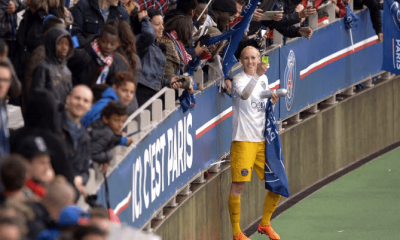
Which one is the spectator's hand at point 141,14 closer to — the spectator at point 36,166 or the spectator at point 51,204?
the spectator at point 36,166

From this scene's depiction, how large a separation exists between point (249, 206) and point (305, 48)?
2.80m

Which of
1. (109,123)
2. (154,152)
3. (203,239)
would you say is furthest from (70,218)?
(203,239)

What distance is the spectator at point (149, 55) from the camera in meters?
9.27

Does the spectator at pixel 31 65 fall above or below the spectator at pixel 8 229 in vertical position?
below

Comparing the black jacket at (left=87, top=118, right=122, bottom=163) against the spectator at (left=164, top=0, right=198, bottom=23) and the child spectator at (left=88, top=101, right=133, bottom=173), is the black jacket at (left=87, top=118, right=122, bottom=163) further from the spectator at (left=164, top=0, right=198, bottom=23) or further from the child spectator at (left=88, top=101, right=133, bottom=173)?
the spectator at (left=164, top=0, right=198, bottom=23)

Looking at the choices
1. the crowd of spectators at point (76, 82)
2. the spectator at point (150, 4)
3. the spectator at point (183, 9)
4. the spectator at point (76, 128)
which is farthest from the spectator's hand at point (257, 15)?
the spectator at point (76, 128)

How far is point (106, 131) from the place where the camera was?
7391 mm

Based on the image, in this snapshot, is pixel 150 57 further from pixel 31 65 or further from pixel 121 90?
pixel 31 65

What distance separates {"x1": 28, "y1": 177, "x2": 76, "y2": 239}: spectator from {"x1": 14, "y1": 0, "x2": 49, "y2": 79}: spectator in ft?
10.4

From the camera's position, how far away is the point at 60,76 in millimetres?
7527

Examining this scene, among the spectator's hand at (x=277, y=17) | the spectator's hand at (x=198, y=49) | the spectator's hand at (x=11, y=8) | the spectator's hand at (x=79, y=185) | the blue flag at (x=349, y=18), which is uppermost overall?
the spectator's hand at (x=11, y=8)

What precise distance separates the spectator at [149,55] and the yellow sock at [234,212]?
7.28 ft

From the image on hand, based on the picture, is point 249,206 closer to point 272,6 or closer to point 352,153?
point 272,6

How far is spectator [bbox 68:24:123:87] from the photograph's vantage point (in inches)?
328
